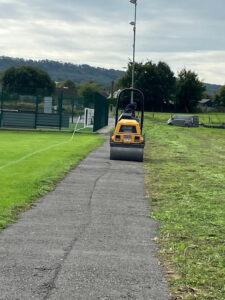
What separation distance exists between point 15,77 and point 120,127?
117060 mm

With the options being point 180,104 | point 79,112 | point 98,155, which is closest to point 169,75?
point 180,104

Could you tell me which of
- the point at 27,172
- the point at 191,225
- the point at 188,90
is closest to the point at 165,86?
the point at 188,90

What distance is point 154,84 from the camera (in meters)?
102

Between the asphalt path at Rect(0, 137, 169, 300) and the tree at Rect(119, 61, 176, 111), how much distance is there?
90.4m

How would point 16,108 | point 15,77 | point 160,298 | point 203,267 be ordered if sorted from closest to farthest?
1. point 160,298
2. point 203,267
3. point 16,108
4. point 15,77

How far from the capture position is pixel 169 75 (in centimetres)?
10550

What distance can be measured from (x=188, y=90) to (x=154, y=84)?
812cm

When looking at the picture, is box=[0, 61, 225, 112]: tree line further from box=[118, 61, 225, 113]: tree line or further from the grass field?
the grass field

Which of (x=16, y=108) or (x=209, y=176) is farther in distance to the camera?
(x=16, y=108)

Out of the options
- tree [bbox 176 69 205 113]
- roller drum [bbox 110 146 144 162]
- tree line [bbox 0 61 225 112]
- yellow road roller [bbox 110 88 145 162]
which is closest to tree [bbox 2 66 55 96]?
tree line [bbox 0 61 225 112]

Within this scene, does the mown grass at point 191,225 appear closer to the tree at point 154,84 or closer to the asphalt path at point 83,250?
the asphalt path at point 83,250

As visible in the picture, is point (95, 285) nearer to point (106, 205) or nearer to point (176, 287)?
point (176, 287)

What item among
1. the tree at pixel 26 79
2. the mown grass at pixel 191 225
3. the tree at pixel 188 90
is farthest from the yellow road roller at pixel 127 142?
the tree at pixel 26 79

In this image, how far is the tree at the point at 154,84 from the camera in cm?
10144
